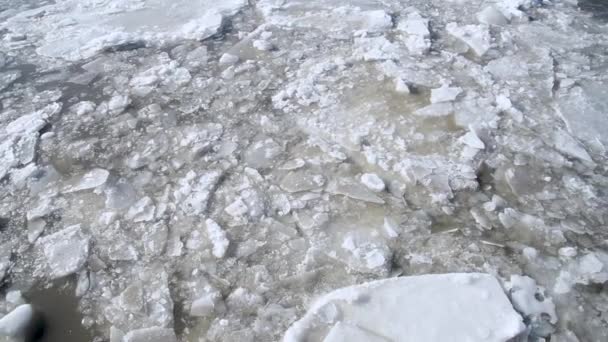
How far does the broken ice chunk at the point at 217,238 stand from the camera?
173 centimetres

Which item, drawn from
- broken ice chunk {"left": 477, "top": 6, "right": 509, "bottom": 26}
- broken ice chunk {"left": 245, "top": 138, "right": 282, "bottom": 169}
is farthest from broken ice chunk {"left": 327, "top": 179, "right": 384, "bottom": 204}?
broken ice chunk {"left": 477, "top": 6, "right": 509, "bottom": 26}

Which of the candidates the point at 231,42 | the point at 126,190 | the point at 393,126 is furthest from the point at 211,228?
the point at 231,42

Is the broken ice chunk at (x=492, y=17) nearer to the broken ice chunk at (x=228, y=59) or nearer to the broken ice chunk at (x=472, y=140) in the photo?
the broken ice chunk at (x=472, y=140)

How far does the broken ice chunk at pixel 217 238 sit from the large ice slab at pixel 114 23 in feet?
5.96

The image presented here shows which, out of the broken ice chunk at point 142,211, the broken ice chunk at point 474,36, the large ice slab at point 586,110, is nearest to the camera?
the broken ice chunk at point 142,211

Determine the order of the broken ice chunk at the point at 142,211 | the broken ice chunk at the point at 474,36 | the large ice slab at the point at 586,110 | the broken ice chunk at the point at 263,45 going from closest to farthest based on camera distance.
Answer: the broken ice chunk at the point at 142,211
the large ice slab at the point at 586,110
the broken ice chunk at the point at 474,36
the broken ice chunk at the point at 263,45

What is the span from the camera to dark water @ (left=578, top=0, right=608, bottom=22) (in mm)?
3207

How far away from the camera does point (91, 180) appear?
207cm

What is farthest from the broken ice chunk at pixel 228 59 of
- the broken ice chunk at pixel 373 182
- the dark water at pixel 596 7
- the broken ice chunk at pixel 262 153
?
the dark water at pixel 596 7

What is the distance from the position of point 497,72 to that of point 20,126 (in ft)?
8.96

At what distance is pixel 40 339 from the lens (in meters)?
1.53

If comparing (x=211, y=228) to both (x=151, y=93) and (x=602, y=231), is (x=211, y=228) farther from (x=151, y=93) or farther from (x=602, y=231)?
(x=602, y=231)

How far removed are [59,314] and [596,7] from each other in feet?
12.9

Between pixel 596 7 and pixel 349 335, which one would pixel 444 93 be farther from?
pixel 596 7
